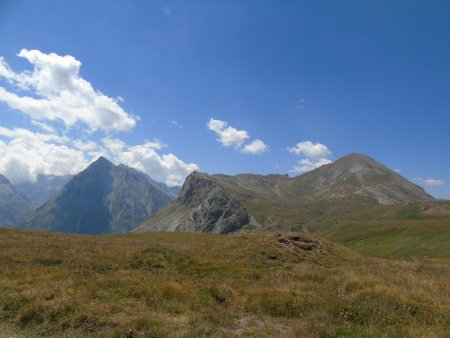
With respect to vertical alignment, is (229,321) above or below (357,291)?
below

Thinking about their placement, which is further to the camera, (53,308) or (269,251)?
(269,251)

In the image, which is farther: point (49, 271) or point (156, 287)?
point (49, 271)

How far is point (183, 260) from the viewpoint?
2423cm

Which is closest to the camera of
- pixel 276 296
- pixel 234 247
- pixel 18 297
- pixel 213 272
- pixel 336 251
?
pixel 18 297

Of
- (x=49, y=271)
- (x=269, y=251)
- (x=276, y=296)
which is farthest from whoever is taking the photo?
(x=269, y=251)

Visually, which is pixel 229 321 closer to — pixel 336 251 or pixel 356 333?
pixel 356 333

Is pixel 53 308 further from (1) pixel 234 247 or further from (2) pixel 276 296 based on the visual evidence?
(1) pixel 234 247

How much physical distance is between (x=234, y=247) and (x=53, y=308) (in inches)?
761

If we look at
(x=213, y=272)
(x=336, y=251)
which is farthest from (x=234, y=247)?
(x=336, y=251)

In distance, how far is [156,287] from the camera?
45.7 ft

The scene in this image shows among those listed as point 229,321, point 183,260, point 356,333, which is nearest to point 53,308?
point 229,321

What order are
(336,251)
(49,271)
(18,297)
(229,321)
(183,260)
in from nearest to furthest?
(229,321) < (18,297) < (49,271) < (183,260) < (336,251)

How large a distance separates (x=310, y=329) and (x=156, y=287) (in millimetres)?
6775

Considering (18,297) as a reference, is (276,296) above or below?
above
